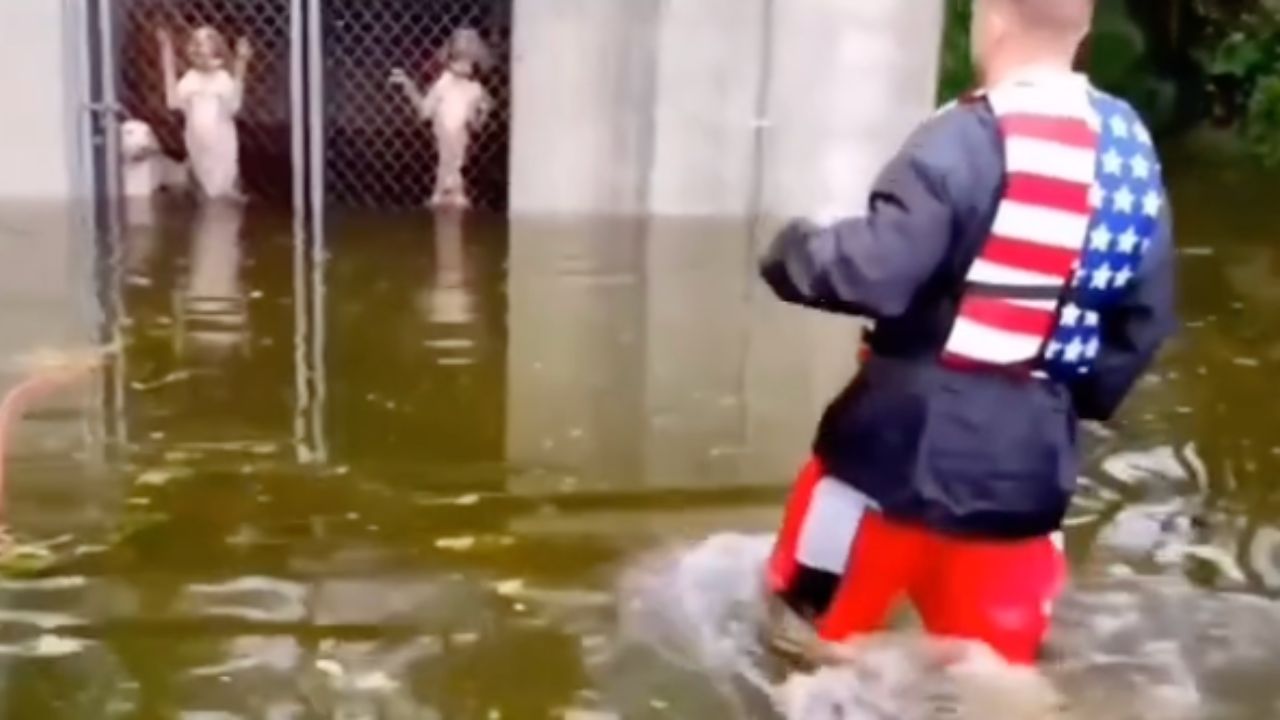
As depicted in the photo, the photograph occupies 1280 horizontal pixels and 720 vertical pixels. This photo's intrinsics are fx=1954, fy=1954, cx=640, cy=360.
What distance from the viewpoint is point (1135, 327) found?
11.2ft

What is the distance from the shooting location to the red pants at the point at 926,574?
136 inches

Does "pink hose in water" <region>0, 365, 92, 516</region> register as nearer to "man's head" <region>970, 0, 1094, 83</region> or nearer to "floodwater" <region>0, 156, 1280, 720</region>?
"floodwater" <region>0, 156, 1280, 720</region>

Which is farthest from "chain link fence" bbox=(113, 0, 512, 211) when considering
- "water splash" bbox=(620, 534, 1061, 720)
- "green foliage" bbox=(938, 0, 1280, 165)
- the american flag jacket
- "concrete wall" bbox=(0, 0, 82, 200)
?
the american flag jacket

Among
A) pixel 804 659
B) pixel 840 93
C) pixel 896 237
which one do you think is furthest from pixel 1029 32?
pixel 840 93

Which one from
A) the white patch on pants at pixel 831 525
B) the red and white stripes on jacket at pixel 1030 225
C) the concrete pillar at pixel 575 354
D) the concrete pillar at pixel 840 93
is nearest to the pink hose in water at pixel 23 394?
the concrete pillar at pixel 575 354

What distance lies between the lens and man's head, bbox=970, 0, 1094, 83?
3.29m

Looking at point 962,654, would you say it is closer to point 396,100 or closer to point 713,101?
point 713,101

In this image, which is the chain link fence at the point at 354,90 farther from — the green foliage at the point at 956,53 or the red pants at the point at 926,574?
the red pants at the point at 926,574

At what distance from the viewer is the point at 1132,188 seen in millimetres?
3307

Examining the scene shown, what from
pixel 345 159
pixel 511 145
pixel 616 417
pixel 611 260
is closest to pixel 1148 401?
pixel 616 417

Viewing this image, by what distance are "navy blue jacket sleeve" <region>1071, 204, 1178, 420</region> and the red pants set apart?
0.29m

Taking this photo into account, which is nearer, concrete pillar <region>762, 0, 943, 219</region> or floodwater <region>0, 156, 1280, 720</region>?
floodwater <region>0, 156, 1280, 720</region>

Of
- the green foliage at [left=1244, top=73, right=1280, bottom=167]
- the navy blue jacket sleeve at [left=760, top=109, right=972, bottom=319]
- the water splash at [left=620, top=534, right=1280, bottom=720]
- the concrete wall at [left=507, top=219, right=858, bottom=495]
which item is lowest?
the water splash at [left=620, top=534, right=1280, bottom=720]

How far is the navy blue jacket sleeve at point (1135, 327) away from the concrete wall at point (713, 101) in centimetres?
475
